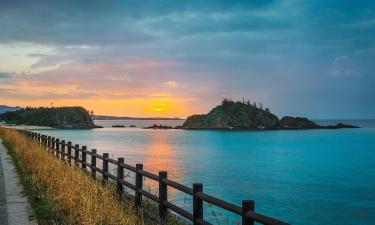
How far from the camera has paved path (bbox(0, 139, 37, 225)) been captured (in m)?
10.7

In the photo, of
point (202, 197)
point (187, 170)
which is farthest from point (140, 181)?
point (187, 170)

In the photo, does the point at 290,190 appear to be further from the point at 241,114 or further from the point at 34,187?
the point at 241,114

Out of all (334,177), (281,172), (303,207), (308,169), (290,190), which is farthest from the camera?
(308,169)

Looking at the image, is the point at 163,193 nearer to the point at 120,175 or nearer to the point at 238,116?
the point at 120,175

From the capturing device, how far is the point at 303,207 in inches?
1066

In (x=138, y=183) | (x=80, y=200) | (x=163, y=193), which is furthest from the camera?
(x=138, y=183)

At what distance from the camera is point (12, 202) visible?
1291 centimetres

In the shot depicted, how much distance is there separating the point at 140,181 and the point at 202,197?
4462 mm

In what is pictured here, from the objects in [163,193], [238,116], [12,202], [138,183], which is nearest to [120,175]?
[138,183]

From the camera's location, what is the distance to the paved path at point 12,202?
10.7m

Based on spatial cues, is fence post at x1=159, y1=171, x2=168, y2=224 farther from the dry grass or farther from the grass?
the dry grass

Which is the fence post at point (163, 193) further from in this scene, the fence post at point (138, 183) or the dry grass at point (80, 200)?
the fence post at point (138, 183)

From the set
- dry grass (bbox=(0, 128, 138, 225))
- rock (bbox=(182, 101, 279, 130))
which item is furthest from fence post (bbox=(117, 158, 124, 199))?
rock (bbox=(182, 101, 279, 130))

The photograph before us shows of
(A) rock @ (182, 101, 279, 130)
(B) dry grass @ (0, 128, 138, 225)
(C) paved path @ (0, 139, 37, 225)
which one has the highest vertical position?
(A) rock @ (182, 101, 279, 130)
